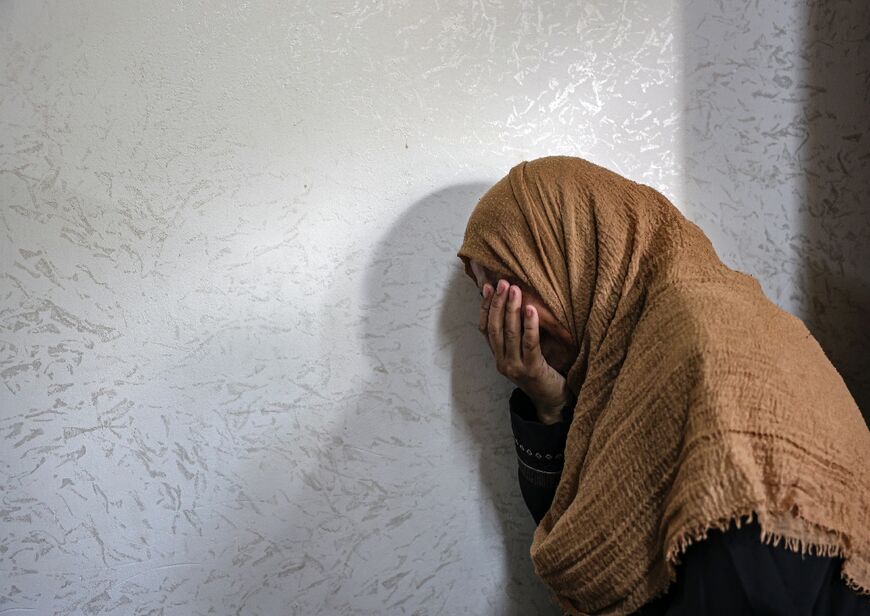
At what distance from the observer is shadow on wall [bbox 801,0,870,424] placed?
0.96 metres

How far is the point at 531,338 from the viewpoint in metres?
0.78

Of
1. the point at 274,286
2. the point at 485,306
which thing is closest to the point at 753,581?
the point at 485,306

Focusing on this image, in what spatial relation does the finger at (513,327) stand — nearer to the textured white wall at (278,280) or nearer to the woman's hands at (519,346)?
the woman's hands at (519,346)

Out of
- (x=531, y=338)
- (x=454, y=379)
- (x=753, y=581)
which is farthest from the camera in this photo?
(x=454, y=379)

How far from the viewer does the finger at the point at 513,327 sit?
775mm

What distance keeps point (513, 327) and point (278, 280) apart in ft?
1.09

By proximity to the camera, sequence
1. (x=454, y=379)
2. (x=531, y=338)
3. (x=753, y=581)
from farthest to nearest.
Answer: (x=454, y=379) < (x=531, y=338) < (x=753, y=581)

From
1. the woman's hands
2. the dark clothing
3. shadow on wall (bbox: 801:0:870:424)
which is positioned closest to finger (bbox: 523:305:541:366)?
the woman's hands

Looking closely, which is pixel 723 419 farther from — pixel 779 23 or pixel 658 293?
pixel 779 23

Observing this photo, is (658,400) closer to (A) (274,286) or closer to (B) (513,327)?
(B) (513,327)

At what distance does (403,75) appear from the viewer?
86 centimetres

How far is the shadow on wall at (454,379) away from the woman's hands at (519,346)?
0.29 ft

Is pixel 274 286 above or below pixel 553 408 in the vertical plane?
above

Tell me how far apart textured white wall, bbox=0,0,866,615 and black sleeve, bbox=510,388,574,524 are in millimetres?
74
